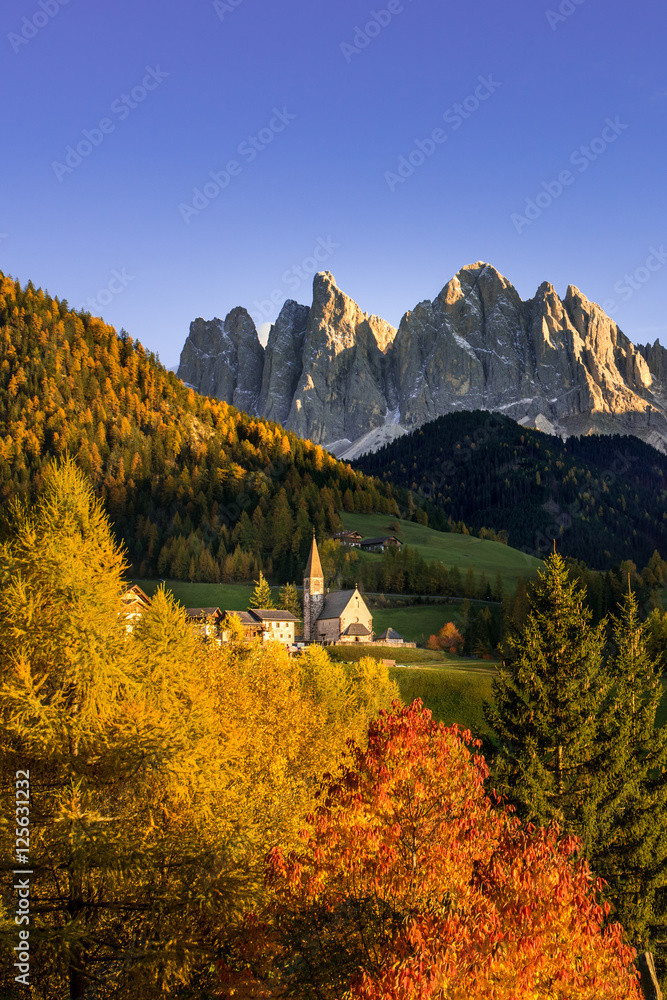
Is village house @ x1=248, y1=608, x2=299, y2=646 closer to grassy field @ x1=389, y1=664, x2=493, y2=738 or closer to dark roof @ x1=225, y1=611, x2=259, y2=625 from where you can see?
dark roof @ x1=225, y1=611, x2=259, y2=625

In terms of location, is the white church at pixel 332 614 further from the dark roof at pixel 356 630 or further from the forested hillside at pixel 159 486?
the forested hillside at pixel 159 486

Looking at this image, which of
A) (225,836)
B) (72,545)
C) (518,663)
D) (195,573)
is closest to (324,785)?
(225,836)

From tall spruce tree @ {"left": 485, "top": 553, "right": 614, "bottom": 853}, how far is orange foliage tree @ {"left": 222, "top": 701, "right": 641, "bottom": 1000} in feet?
42.0

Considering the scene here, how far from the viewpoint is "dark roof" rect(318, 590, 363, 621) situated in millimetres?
109438

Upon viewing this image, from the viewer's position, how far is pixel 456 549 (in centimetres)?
18512

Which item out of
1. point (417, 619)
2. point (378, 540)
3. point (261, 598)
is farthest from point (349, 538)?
point (261, 598)

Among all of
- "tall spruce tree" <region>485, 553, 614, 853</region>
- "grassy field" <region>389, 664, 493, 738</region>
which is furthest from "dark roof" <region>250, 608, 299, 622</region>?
"tall spruce tree" <region>485, 553, 614, 853</region>

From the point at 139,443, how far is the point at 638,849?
182 m

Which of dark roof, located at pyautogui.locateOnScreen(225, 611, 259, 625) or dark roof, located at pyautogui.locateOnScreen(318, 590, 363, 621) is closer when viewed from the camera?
dark roof, located at pyautogui.locateOnScreen(225, 611, 259, 625)

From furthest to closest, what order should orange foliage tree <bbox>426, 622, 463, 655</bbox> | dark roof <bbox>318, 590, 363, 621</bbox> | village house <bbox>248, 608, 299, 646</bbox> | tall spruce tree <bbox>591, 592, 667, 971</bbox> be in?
1. orange foliage tree <bbox>426, 622, 463, 655</bbox>
2. dark roof <bbox>318, 590, 363, 621</bbox>
3. village house <bbox>248, 608, 299, 646</bbox>
4. tall spruce tree <bbox>591, 592, 667, 971</bbox>

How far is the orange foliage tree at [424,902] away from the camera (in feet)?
35.6

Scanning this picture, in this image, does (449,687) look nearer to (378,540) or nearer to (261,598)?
(261,598)

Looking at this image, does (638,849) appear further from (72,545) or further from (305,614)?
(305,614)

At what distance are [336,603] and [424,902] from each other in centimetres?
9911
